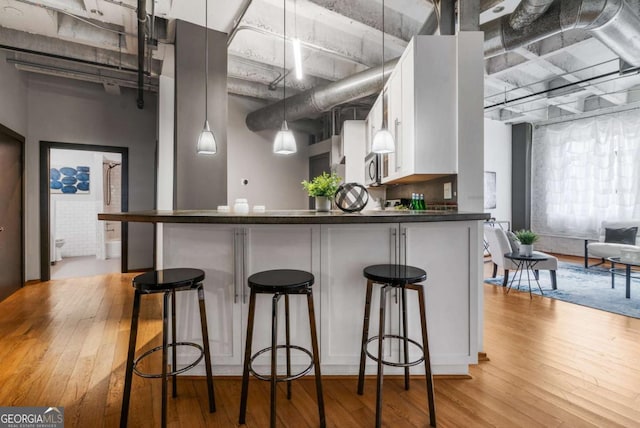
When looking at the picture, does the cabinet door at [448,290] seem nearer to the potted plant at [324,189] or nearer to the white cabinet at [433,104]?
the white cabinet at [433,104]

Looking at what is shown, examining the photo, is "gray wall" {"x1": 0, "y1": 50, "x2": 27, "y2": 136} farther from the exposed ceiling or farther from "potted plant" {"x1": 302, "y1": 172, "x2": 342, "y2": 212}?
"potted plant" {"x1": 302, "y1": 172, "x2": 342, "y2": 212}

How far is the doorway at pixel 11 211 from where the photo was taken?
12.8 ft

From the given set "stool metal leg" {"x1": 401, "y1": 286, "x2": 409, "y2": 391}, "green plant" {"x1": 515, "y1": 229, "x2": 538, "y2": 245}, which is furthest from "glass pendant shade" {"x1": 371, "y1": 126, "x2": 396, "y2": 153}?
"green plant" {"x1": 515, "y1": 229, "x2": 538, "y2": 245}

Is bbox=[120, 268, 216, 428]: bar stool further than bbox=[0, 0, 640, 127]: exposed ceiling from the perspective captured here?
No

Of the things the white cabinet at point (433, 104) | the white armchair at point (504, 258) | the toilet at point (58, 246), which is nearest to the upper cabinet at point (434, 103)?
the white cabinet at point (433, 104)

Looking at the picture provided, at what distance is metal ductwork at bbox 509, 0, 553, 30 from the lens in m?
2.69

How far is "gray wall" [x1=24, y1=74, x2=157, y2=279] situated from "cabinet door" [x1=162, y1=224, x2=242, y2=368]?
13.5 ft

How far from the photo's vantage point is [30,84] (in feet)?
15.6

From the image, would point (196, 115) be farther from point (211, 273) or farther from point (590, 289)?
point (590, 289)

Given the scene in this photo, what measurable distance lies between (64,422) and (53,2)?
341 cm

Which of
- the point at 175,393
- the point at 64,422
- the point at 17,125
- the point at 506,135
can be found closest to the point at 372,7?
the point at 175,393

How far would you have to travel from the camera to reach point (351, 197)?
231 centimetres

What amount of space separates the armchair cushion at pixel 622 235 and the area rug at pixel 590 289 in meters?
0.58

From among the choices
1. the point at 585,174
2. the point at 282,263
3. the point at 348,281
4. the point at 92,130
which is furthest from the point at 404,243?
the point at 585,174
